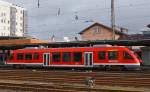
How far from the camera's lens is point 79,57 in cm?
3994

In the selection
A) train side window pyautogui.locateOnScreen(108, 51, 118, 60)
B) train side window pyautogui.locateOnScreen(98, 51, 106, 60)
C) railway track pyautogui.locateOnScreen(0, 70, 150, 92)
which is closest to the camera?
railway track pyautogui.locateOnScreen(0, 70, 150, 92)

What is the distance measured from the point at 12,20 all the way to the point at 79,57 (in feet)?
327

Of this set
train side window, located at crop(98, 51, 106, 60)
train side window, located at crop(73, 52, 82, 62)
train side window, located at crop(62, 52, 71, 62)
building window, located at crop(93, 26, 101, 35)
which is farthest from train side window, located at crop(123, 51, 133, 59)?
building window, located at crop(93, 26, 101, 35)

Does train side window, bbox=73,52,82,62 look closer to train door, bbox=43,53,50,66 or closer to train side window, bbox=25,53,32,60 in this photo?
train door, bbox=43,53,50,66

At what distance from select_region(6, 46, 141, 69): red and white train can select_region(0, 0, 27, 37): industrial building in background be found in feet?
268

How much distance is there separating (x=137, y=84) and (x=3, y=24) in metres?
110

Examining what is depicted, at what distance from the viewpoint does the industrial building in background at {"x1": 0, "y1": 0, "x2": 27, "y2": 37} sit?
130 meters

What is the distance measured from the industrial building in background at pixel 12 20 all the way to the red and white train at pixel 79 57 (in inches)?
3219

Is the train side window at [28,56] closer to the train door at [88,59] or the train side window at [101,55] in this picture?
the train door at [88,59]

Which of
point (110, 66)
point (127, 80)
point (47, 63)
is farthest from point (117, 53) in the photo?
point (127, 80)

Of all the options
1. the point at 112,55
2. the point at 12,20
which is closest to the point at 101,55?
the point at 112,55

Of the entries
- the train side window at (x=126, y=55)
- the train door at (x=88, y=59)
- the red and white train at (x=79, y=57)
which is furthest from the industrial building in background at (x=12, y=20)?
the train side window at (x=126, y=55)

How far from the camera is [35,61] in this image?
43.8m

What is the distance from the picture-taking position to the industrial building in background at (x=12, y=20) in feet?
425
